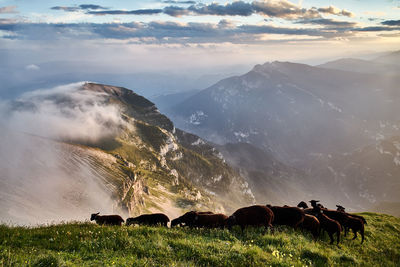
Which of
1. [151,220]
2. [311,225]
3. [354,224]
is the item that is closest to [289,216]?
[311,225]

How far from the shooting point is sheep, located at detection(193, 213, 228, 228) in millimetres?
19859

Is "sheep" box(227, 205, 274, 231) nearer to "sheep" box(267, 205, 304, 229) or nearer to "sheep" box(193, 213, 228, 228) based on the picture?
"sheep" box(267, 205, 304, 229)

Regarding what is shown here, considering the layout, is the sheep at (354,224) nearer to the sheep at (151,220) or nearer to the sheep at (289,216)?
the sheep at (289,216)

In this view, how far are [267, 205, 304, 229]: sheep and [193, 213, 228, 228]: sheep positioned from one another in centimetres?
405

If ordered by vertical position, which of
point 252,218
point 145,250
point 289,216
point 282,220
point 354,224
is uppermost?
point 145,250

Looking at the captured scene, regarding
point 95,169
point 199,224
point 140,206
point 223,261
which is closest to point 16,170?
point 95,169

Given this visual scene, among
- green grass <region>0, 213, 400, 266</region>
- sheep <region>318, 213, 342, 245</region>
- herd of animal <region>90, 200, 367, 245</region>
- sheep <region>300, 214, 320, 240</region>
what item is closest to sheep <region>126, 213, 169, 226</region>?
herd of animal <region>90, 200, 367, 245</region>

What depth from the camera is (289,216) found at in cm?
1839

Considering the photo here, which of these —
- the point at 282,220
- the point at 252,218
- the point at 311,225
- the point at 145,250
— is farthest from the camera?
the point at 282,220

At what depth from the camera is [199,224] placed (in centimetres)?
2020

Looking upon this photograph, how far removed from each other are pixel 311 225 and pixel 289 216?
1503 millimetres

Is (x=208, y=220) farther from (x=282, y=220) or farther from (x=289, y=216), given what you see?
(x=289, y=216)

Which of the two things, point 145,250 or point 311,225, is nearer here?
point 145,250

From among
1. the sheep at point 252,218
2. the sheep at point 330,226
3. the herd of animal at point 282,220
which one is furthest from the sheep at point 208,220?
the sheep at point 330,226
